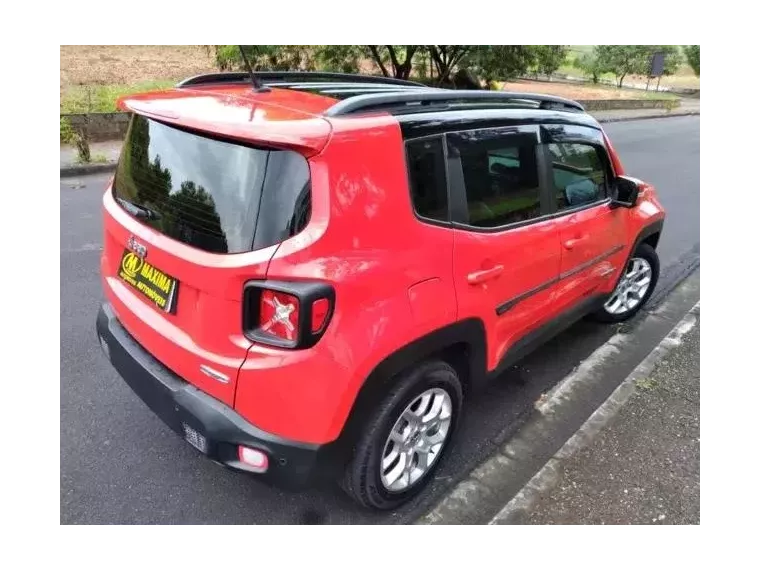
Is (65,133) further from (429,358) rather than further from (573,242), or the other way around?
(429,358)

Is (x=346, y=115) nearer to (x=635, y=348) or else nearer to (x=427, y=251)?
(x=427, y=251)

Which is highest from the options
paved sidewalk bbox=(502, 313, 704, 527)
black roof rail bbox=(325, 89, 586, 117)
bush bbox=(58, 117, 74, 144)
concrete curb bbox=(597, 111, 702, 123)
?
concrete curb bbox=(597, 111, 702, 123)

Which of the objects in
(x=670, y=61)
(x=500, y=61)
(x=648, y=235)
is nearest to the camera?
(x=648, y=235)

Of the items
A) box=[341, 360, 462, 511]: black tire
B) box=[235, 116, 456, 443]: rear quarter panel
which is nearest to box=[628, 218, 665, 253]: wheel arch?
box=[341, 360, 462, 511]: black tire

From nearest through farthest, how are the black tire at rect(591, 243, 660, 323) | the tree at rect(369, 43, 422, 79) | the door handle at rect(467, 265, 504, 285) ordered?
1. the door handle at rect(467, 265, 504, 285)
2. the black tire at rect(591, 243, 660, 323)
3. the tree at rect(369, 43, 422, 79)

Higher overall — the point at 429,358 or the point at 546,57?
the point at 546,57

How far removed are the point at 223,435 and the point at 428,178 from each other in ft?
4.16

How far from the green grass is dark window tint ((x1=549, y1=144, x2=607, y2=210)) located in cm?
837

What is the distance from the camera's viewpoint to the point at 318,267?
181 cm

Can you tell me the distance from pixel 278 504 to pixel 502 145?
6.52 ft

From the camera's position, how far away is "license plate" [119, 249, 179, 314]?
6.83 ft

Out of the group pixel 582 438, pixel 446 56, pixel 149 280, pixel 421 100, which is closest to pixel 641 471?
pixel 582 438

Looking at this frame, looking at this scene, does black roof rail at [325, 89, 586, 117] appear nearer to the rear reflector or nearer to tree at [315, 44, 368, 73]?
the rear reflector

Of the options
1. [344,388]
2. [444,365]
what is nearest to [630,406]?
[444,365]
